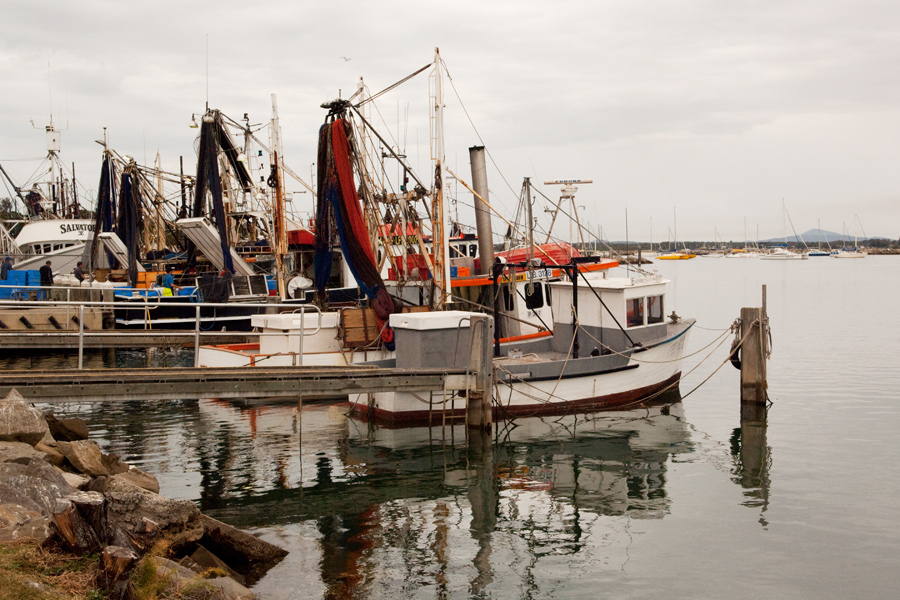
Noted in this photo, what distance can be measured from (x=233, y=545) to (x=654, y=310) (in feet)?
43.5

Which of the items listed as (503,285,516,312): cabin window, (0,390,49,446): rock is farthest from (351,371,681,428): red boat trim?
(0,390,49,446): rock

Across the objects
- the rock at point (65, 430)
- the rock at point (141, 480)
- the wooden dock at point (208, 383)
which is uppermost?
the wooden dock at point (208, 383)

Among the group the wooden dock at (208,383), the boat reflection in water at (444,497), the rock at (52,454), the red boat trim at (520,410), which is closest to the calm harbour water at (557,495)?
the boat reflection in water at (444,497)

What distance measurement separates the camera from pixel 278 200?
29.0m

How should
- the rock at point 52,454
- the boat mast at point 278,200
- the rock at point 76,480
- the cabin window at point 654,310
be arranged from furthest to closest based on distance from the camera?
the boat mast at point 278,200
the cabin window at point 654,310
the rock at point 52,454
the rock at point 76,480

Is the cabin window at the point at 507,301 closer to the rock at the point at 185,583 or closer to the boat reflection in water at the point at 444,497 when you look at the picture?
the boat reflection in water at the point at 444,497

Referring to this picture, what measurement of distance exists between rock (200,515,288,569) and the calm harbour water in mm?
264

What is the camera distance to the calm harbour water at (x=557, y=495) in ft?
30.8

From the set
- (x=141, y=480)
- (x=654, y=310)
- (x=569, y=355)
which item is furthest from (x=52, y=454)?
(x=654, y=310)

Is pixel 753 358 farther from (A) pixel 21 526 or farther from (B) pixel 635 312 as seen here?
(A) pixel 21 526

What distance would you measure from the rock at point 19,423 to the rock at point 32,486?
57.9 inches

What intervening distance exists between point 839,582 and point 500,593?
3.92 meters

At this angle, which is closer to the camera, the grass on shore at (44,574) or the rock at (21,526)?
the grass on shore at (44,574)

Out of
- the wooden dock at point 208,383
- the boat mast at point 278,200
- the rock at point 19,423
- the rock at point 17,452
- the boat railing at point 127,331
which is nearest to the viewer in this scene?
the rock at point 17,452
